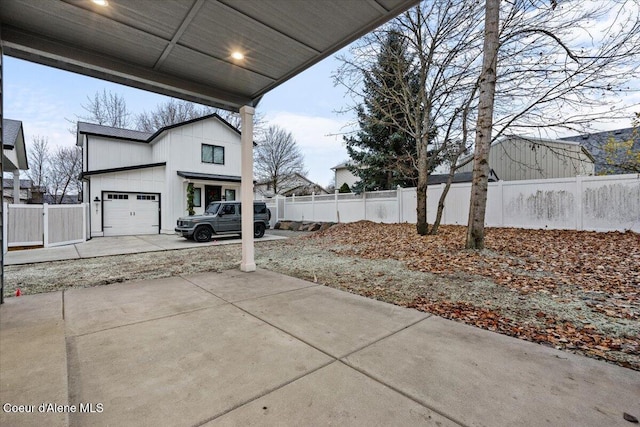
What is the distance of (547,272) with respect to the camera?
4.98 m

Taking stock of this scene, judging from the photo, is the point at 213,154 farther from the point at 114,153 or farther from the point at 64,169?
the point at 64,169

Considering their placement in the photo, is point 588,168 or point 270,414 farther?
point 588,168

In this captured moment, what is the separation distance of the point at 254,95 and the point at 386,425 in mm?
5778

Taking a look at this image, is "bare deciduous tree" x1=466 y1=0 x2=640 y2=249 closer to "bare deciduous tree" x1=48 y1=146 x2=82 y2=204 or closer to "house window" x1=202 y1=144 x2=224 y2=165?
"house window" x1=202 y1=144 x2=224 y2=165

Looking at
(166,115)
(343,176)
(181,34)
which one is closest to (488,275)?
(181,34)

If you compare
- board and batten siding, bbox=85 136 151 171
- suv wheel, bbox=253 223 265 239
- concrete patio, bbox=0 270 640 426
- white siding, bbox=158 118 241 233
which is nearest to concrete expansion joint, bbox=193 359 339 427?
concrete patio, bbox=0 270 640 426

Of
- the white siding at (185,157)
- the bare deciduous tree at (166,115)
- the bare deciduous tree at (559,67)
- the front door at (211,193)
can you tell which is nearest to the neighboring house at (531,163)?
the bare deciduous tree at (559,67)

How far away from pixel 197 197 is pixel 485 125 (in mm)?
13955

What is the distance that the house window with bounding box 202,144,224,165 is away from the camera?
16.0 metres

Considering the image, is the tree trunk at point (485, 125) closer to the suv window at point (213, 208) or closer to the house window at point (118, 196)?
the suv window at point (213, 208)

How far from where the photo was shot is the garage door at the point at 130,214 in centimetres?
1339

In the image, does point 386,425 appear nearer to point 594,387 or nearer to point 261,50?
point 594,387

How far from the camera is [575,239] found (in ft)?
23.7

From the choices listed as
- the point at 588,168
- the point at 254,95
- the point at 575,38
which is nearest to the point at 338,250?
the point at 254,95
